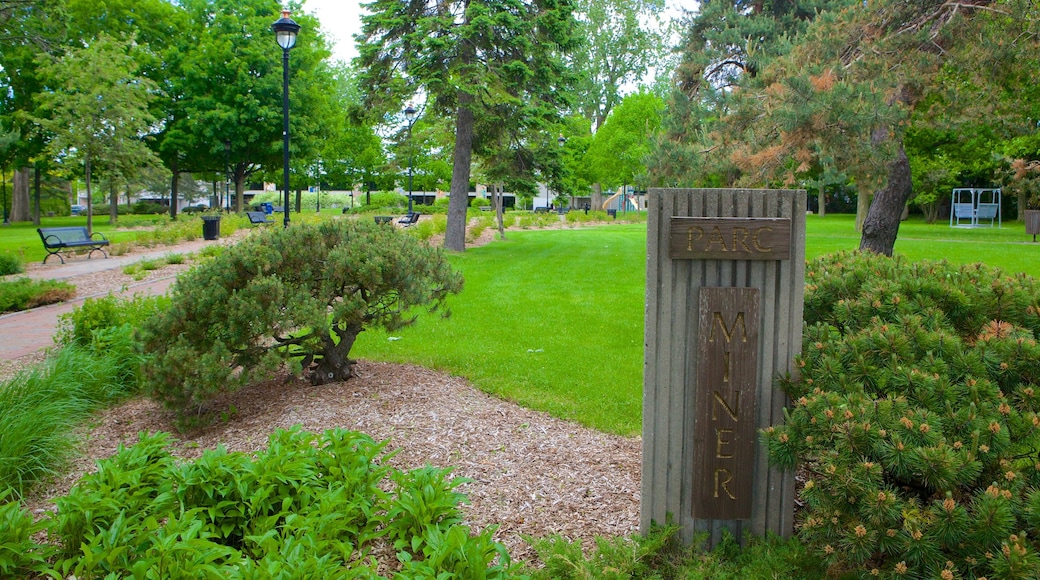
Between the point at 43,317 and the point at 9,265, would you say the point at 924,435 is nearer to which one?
the point at 43,317

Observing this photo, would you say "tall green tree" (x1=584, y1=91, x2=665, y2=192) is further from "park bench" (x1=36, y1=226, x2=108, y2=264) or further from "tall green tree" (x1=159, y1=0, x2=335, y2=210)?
"park bench" (x1=36, y1=226, x2=108, y2=264)

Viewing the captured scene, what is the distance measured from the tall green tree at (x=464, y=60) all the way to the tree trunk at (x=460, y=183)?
0.09 ft

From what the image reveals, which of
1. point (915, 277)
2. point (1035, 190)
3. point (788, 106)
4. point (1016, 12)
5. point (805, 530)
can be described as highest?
point (1016, 12)

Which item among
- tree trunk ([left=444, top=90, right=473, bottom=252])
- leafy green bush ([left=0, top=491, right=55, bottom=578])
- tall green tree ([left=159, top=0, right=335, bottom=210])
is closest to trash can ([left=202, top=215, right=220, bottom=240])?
tree trunk ([left=444, top=90, right=473, bottom=252])

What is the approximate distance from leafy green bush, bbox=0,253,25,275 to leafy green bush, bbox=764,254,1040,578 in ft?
50.2

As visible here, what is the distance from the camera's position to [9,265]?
14.0 meters

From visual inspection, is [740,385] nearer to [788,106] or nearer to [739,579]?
[739,579]

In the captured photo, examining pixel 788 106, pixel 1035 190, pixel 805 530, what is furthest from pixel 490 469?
pixel 1035 190

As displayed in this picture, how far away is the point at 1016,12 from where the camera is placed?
8.75 meters

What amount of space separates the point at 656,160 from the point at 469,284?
421 centimetres

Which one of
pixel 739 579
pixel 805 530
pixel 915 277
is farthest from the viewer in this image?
pixel 915 277

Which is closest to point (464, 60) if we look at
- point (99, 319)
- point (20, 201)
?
point (99, 319)

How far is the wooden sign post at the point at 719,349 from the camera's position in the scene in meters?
3.06

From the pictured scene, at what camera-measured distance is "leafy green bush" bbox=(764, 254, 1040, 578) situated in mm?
2414
